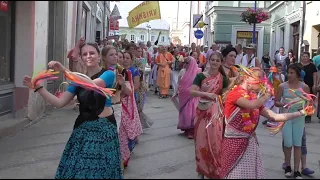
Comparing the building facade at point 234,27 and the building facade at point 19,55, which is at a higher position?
the building facade at point 234,27

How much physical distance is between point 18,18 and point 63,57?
3.97 metres

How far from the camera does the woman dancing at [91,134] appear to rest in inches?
138

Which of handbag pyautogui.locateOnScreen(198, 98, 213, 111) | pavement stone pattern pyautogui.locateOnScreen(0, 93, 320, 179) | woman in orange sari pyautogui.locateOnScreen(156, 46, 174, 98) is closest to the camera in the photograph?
handbag pyautogui.locateOnScreen(198, 98, 213, 111)

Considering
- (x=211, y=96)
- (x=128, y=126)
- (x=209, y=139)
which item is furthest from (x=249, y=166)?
(x=128, y=126)

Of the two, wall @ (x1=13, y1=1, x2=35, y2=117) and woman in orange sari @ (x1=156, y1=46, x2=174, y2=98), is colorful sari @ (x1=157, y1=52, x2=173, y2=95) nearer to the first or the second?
woman in orange sari @ (x1=156, y1=46, x2=174, y2=98)

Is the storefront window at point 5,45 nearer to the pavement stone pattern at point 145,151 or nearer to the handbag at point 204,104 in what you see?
the pavement stone pattern at point 145,151

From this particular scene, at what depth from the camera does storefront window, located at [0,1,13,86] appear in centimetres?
934

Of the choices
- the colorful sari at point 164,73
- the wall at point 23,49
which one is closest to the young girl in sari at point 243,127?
the wall at point 23,49

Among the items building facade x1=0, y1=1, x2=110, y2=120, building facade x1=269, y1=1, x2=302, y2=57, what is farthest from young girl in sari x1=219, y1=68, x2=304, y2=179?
building facade x1=269, y1=1, x2=302, y2=57

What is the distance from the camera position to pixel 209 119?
519 cm

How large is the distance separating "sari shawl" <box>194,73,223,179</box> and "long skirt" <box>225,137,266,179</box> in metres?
0.35

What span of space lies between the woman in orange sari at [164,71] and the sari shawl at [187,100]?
23.0ft

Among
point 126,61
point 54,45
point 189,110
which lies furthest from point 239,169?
point 54,45

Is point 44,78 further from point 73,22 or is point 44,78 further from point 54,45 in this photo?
point 73,22
